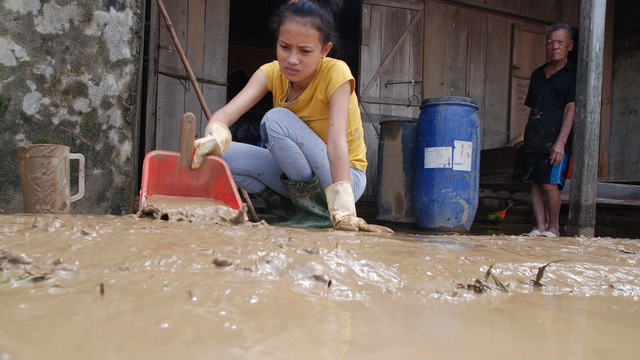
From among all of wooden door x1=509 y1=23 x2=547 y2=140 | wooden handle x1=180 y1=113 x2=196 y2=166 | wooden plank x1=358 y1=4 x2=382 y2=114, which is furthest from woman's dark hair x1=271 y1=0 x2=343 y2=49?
wooden door x1=509 y1=23 x2=547 y2=140

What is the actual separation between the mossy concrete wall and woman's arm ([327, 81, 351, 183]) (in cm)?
109

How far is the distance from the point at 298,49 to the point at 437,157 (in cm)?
170

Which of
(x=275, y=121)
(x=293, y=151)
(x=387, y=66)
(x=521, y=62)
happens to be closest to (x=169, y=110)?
(x=275, y=121)

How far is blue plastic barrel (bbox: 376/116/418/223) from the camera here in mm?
3932

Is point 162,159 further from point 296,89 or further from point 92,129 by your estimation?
point 296,89

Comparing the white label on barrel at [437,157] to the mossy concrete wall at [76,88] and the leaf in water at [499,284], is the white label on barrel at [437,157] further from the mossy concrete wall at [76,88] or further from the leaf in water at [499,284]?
the leaf in water at [499,284]

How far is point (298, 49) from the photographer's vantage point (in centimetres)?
228

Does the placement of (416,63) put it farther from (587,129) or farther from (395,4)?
(587,129)

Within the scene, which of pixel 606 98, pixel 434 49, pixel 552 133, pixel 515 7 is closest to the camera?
pixel 552 133

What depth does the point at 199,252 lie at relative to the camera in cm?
111

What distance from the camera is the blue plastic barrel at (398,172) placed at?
12.9 feet

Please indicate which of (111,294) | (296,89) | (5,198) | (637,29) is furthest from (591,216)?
(637,29)

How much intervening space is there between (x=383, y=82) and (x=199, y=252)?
151 inches

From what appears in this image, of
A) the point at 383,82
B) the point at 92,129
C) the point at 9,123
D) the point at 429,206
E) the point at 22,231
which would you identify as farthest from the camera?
the point at 383,82
